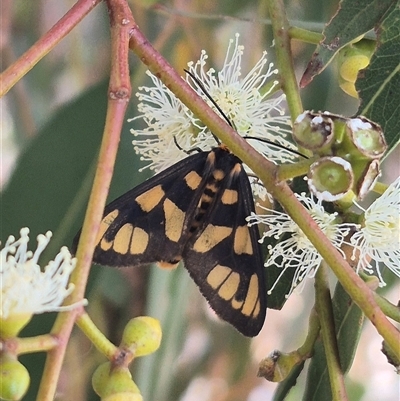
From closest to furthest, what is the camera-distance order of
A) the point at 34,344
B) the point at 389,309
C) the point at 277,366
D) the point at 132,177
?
the point at 34,344 < the point at 389,309 < the point at 277,366 < the point at 132,177

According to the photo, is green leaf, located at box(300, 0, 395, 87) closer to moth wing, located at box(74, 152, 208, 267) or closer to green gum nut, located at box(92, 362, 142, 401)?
moth wing, located at box(74, 152, 208, 267)

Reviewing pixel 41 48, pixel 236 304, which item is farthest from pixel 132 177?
pixel 41 48

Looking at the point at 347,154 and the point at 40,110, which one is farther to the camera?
the point at 40,110

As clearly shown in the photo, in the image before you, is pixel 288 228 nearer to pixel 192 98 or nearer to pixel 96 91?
pixel 192 98

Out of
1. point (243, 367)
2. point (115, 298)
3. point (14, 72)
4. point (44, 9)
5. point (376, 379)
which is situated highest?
point (44, 9)

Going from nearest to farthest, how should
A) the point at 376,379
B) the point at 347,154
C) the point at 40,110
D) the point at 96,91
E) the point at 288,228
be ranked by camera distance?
the point at 347,154 → the point at 288,228 → the point at 96,91 → the point at 40,110 → the point at 376,379

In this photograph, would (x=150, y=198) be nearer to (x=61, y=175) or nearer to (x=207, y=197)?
(x=207, y=197)

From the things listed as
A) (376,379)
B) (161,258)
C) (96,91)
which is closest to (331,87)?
(96,91)

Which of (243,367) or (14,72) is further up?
(14,72)

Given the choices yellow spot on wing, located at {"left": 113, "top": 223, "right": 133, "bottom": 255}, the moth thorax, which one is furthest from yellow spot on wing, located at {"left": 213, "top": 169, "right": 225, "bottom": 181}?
yellow spot on wing, located at {"left": 113, "top": 223, "right": 133, "bottom": 255}
